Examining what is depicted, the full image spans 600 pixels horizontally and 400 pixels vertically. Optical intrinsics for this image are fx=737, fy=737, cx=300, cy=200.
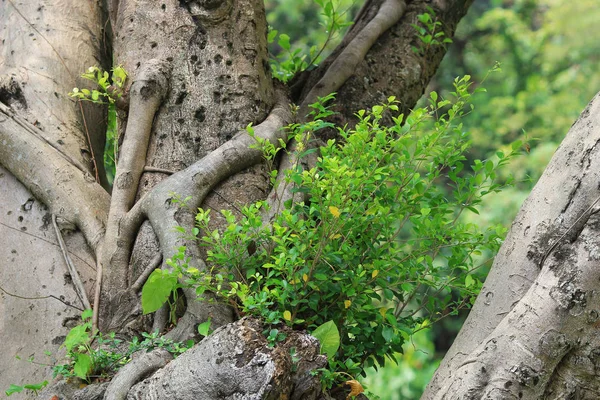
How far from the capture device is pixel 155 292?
254 centimetres

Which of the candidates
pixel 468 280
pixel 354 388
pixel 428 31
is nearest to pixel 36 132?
pixel 354 388

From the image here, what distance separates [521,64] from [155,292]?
496 inches

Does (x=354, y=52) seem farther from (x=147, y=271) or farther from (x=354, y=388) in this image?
(x=354, y=388)

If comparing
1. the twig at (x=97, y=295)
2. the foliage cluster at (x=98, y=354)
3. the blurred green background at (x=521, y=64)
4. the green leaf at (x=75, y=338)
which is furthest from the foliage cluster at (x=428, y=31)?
the blurred green background at (x=521, y=64)

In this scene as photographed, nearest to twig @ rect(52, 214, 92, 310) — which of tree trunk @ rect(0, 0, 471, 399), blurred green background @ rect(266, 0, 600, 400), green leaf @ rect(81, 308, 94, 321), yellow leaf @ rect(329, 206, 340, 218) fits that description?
tree trunk @ rect(0, 0, 471, 399)

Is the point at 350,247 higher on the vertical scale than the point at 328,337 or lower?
higher

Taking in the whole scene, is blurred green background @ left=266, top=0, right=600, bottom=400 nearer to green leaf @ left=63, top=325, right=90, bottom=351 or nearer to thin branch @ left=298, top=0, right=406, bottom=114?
thin branch @ left=298, top=0, right=406, bottom=114

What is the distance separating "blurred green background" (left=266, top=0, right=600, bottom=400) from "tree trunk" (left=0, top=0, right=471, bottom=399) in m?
7.85

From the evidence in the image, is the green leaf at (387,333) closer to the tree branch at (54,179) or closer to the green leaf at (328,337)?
the green leaf at (328,337)

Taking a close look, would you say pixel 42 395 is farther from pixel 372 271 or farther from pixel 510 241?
pixel 510 241

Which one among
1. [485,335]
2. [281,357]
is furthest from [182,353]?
[485,335]

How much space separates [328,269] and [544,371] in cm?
77

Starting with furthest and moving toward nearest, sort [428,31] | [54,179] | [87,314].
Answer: [428,31], [54,179], [87,314]

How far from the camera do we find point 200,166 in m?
2.94
